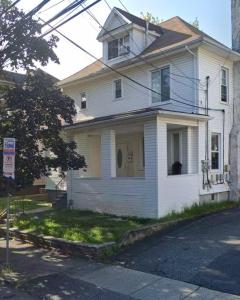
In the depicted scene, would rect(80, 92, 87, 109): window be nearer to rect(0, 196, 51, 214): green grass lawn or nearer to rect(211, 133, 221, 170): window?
rect(0, 196, 51, 214): green grass lawn

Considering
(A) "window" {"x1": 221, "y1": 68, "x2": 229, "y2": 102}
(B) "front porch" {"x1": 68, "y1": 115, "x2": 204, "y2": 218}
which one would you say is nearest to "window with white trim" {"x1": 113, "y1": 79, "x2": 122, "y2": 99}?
(B) "front porch" {"x1": 68, "y1": 115, "x2": 204, "y2": 218}

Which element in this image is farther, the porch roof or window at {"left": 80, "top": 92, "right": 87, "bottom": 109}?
window at {"left": 80, "top": 92, "right": 87, "bottom": 109}

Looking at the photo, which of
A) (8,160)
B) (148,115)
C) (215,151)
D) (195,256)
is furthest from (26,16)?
(215,151)

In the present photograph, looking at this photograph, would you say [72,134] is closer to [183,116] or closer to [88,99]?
[88,99]

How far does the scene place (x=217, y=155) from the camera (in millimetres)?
16891

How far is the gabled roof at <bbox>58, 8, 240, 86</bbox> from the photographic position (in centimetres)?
1628

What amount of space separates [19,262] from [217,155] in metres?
10.1

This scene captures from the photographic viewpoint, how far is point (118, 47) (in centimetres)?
1980

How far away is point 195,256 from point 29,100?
5870mm

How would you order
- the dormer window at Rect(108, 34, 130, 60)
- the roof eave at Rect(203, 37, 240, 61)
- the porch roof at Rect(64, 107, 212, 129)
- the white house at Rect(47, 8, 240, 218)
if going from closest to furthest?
the porch roof at Rect(64, 107, 212, 129)
the white house at Rect(47, 8, 240, 218)
the roof eave at Rect(203, 37, 240, 61)
the dormer window at Rect(108, 34, 130, 60)

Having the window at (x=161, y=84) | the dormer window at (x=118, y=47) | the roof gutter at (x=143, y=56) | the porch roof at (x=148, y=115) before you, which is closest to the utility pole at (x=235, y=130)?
the porch roof at (x=148, y=115)

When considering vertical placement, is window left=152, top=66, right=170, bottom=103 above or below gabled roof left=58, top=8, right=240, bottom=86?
below

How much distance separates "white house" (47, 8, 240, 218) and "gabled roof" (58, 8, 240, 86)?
60 millimetres

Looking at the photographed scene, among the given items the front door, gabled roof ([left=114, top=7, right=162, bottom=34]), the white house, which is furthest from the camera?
the front door
